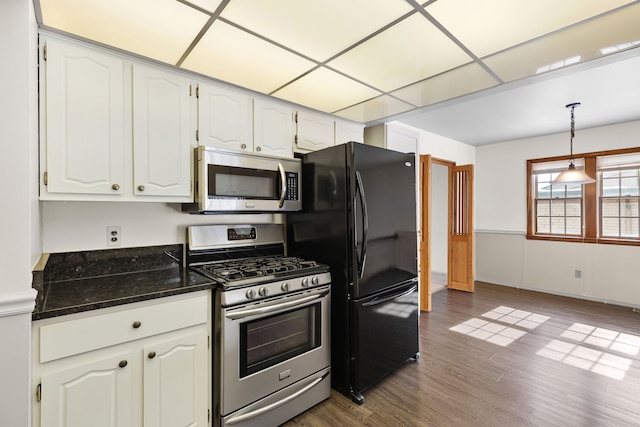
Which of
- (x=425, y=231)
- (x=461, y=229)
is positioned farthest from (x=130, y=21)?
(x=461, y=229)

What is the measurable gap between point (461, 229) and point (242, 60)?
447cm

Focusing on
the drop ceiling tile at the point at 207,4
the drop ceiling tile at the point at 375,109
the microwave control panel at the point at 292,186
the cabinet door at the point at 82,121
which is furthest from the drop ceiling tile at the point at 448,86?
the cabinet door at the point at 82,121

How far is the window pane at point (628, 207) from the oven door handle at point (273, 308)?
4738mm

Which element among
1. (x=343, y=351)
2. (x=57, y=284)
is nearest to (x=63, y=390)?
(x=57, y=284)

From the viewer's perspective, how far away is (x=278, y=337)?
1932 millimetres

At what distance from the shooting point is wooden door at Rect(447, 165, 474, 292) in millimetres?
4934

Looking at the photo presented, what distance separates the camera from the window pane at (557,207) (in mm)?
4806

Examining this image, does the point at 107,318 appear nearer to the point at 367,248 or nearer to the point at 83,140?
the point at 83,140

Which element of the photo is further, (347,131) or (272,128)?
(347,131)

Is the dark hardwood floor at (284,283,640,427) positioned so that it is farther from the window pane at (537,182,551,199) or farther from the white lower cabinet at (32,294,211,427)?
the window pane at (537,182,551,199)

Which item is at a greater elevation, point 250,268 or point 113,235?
point 113,235

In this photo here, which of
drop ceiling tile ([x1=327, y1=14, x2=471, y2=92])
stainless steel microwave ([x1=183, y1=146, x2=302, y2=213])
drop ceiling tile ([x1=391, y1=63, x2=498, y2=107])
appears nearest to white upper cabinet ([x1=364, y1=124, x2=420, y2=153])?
drop ceiling tile ([x1=391, y1=63, x2=498, y2=107])

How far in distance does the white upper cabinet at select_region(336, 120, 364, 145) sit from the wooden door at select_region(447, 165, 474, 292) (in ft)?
8.30

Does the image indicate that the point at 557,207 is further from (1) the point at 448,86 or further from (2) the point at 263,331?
(2) the point at 263,331
